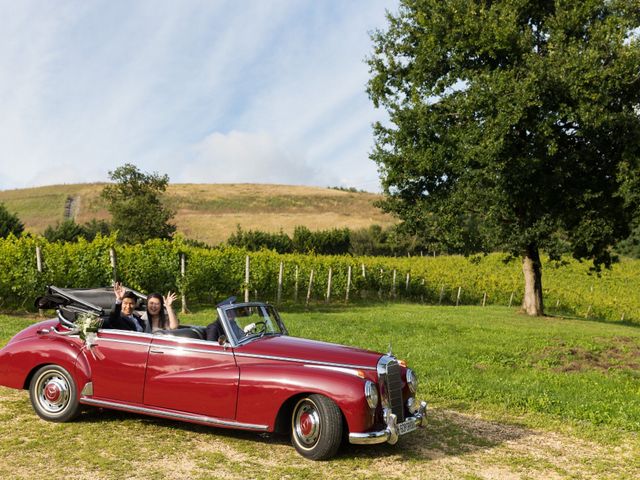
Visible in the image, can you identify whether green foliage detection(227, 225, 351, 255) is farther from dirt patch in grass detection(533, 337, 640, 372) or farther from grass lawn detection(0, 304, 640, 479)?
grass lawn detection(0, 304, 640, 479)

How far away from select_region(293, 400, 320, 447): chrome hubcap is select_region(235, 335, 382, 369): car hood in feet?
1.61

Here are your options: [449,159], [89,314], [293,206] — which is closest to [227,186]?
[293,206]

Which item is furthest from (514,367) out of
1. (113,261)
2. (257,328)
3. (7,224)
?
(7,224)

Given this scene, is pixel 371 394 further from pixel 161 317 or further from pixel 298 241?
pixel 298 241

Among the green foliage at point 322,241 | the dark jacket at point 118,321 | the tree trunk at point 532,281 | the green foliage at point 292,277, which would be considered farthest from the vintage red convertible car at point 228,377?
the green foliage at point 322,241

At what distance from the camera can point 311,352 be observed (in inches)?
263

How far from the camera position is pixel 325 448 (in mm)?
6199

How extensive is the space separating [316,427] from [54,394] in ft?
11.3

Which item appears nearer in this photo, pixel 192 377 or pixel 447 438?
pixel 192 377

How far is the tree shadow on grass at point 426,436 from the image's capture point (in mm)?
6727

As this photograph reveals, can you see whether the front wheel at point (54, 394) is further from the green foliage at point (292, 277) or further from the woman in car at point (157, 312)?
the green foliage at point (292, 277)

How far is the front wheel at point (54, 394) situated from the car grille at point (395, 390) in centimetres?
384

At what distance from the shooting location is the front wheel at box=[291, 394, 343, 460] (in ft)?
20.3

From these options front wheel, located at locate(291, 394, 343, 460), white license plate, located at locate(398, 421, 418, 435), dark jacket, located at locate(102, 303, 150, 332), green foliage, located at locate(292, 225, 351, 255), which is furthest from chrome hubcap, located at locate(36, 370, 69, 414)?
green foliage, located at locate(292, 225, 351, 255)
